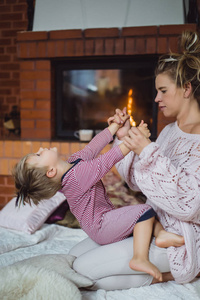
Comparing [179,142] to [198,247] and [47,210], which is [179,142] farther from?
[47,210]

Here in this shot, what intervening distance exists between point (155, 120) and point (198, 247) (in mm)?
1266

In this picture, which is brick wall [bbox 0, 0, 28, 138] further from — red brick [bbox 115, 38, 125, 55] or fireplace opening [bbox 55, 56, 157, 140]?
red brick [bbox 115, 38, 125, 55]

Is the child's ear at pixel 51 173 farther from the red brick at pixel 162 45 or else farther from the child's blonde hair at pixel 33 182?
the red brick at pixel 162 45

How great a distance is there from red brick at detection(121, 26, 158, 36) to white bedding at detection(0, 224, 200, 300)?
1.36 meters

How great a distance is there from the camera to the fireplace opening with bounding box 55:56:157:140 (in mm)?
2215

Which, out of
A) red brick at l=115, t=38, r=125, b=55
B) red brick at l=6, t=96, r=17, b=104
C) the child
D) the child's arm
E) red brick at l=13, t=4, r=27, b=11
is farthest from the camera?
red brick at l=6, t=96, r=17, b=104

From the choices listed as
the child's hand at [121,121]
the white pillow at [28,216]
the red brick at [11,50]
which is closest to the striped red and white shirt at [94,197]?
the child's hand at [121,121]

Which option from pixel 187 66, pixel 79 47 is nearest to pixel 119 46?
pixel 79 47

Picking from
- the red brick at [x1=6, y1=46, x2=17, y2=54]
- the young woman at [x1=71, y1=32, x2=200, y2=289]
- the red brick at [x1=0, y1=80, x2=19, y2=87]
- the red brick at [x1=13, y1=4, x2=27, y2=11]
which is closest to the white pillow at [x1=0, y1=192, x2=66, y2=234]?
the young woman at [x1=71, y1=32, x2=200, y2=289]

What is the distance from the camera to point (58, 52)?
215 cm

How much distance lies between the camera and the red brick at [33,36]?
2.16 m

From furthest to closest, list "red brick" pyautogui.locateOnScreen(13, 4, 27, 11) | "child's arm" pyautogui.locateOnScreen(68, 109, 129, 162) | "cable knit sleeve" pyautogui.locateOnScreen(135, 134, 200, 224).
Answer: "red brick" pyautogui.locateOnScreen(13, 4, 27, 11), "child's arm" pyautogui.locateOnScreen(68, 109, 129, 162), "cable knit sleeve" pyautogui.locateOnScreen(135, 134, 200, 224)

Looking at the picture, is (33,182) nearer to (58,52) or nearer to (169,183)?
(169,183)

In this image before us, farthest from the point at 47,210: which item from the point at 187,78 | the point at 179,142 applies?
the point at 187,78
